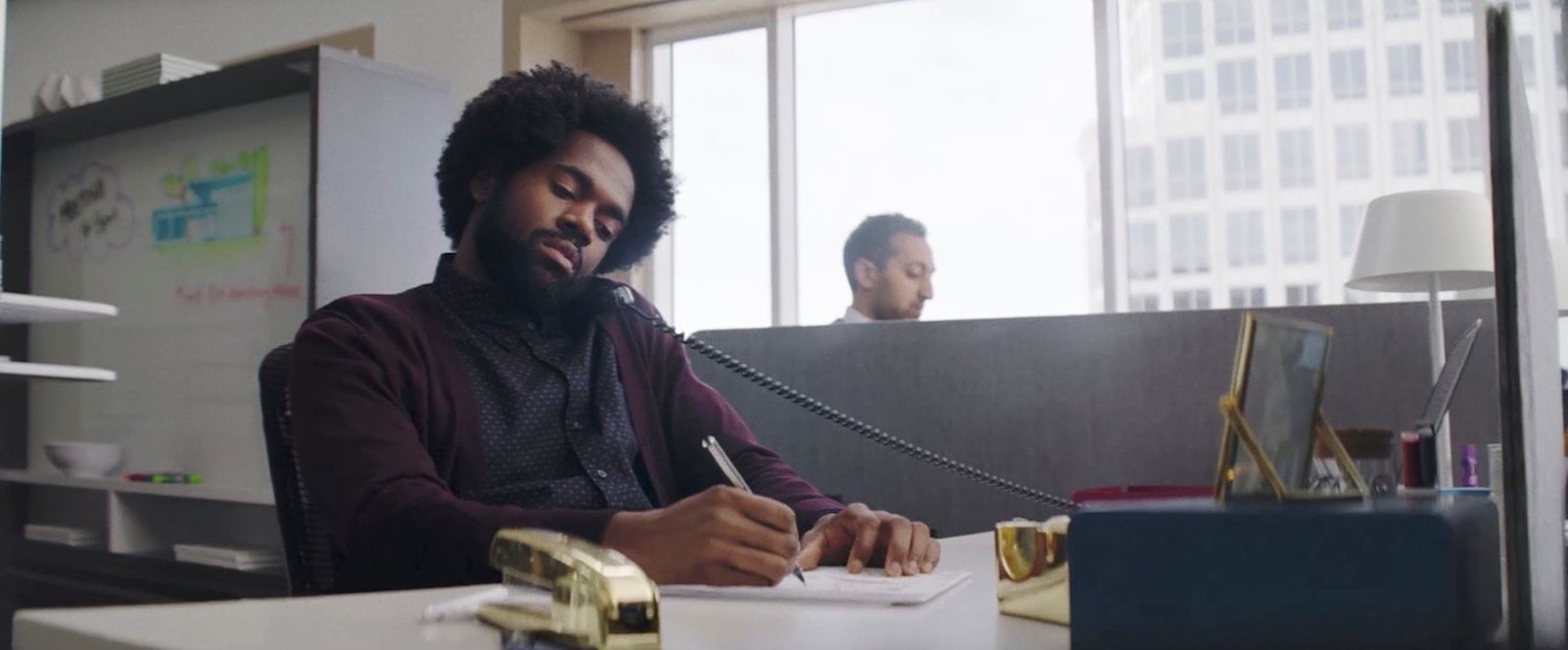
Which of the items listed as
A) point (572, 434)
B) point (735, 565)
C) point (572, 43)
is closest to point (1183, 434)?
point (572, 434)

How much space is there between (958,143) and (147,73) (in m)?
2.30

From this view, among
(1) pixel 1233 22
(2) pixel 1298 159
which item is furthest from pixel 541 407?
(1) pixel 1233 22

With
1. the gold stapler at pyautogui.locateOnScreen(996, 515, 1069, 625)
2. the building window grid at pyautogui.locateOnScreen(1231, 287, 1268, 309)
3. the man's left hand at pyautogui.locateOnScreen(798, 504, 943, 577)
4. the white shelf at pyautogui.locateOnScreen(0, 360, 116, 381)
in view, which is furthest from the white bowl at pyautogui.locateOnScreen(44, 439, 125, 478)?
the gold stapler at pyautogui.locateOnScreen(996, 515, 1069, 625)

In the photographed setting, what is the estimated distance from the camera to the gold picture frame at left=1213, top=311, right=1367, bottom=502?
543 millimetres

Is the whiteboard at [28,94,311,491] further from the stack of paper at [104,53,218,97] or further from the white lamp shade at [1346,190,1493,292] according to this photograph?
the white lamp shade at [1346,190,1493,292]

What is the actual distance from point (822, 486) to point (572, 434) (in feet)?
1.69

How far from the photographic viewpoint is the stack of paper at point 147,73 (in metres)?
3.13

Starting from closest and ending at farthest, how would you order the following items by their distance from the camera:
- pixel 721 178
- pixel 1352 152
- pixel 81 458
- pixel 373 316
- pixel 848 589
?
pixel 848 589 → pixel 373 316 → pixel 81 458 → pixel 1352 152 → pixel 721 178

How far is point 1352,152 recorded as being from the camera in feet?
11.9

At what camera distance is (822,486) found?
1.87 meters

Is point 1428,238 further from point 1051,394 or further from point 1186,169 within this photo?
point 1186,169

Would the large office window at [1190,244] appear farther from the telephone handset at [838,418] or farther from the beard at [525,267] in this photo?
the beard at [525,267]

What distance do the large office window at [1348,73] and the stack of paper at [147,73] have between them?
117 inches

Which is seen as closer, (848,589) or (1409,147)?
(848,589)
